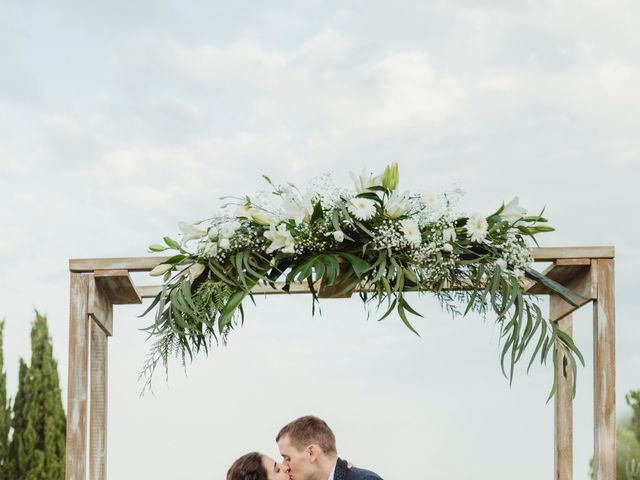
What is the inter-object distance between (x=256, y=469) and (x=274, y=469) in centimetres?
12

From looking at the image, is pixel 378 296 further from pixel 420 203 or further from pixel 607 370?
pixel 607 370

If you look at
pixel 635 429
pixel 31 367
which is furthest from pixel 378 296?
pixel 635 429

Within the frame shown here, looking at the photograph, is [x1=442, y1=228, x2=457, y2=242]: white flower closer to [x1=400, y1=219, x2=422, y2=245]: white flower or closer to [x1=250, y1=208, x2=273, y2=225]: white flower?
[x1=400, y1=219, x2=422, y2=245]: white flower

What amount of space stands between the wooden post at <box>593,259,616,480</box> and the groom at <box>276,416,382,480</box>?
1161mm

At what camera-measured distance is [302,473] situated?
4.84 m

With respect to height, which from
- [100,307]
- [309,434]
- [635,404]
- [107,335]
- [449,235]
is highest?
[449,235]

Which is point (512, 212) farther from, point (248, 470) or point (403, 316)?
point (248, 470)

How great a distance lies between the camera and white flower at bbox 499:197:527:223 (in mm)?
4879

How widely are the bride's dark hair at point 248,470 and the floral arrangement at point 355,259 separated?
24.2 inches

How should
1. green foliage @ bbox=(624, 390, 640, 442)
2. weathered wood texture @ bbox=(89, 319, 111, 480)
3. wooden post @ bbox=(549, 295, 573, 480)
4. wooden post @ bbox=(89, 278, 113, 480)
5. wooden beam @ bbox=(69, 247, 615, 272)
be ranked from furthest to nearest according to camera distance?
green foliage @ bbox=(624, 390, 640, 442) → wooden post @ bbox=(549, 295, 573, 480) → weathered wood texture @ bbox=(89, 319, 111, 480) → wooden post @ bbox=(89, 278, 113, 480) → wooden beam @ bbox=(69, 247, 615, 272)

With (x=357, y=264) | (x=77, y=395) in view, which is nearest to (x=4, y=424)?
(x=77, y=395)

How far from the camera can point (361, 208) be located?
466 centimetres

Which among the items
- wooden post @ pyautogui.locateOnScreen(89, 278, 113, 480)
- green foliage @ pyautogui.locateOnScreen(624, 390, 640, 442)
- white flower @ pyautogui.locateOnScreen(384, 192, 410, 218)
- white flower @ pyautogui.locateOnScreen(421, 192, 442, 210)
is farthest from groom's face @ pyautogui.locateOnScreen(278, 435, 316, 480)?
green foliage @ pyautogui.locateOnScreen(624, 390, 640, 442)

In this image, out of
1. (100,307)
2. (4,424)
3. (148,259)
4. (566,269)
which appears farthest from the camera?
(4,424)
